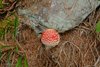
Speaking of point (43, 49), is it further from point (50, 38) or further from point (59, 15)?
point (59, 15)

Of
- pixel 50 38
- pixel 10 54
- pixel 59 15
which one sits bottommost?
pixel 10 54

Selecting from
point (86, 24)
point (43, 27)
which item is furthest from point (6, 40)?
point (86, 24)

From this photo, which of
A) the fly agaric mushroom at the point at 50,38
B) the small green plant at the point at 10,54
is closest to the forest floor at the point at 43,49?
the small green plant at the point at 10,54

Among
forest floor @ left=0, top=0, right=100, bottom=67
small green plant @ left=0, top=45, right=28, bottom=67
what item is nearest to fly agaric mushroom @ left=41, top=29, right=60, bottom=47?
forest floor @ left=0, top=0, right=100, bottom=67

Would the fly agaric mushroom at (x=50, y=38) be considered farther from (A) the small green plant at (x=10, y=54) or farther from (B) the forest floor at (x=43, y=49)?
(A) the small green plant at (x=10, y=54)

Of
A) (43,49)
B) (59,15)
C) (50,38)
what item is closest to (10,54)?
(43,49)

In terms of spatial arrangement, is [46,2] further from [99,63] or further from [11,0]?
[99,63]

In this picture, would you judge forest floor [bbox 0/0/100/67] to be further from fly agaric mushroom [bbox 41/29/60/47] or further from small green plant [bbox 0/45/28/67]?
fly agaric mushroom [bbox 41/29/60/47]

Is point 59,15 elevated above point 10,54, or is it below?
above
